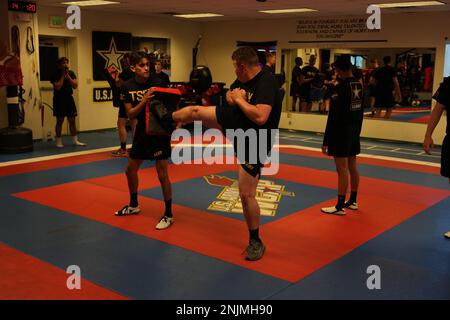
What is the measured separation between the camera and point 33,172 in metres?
6.79

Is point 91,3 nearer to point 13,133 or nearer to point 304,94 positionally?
point 13,133

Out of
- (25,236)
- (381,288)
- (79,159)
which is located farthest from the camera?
(79,159)

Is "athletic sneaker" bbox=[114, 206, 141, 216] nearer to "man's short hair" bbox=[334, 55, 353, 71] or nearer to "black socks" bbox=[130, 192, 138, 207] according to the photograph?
"black socks" bbox=[130, 192, 138, 207]

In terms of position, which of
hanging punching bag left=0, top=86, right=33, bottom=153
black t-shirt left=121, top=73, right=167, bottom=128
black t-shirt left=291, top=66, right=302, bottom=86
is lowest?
hanging punching bag left=0, top=86, right=33, bottom=153

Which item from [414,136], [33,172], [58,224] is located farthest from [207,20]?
[58,224]

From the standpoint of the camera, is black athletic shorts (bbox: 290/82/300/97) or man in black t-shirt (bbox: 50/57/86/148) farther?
black athletic shorts (bbox: 290/82/300/97)

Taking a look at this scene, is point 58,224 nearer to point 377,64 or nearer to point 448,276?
point 448,276

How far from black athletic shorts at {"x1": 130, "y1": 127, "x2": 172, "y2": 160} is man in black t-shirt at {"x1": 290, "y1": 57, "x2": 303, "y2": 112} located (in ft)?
25.7

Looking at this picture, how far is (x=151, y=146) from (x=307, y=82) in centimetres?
808

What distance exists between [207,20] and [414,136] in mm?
6058

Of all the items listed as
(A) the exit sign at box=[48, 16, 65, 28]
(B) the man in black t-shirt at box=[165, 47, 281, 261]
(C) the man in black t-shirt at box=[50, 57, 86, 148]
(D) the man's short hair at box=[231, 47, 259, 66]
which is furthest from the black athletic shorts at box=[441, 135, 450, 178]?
(A) the exit sign at box=[48, 16, 65, 28]

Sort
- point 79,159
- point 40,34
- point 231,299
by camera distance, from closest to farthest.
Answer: point 231,299
point 79,159
point 40,34

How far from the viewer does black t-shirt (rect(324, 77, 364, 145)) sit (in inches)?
187

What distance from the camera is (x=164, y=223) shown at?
4516mm
